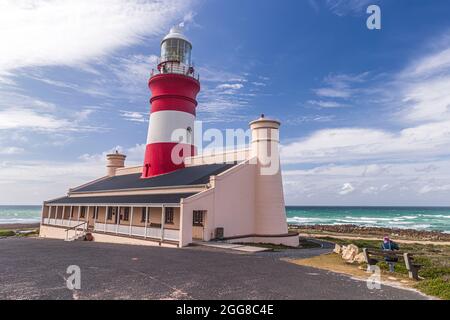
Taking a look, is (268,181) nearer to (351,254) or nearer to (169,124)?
(351,254)

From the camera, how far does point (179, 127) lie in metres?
25.5

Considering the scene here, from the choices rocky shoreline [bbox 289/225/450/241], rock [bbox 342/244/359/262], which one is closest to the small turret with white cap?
rock [bbox 342/244/359/262]

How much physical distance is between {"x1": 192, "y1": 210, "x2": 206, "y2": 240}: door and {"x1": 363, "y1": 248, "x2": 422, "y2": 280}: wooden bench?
9.62m

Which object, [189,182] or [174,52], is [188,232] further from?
[174,52]

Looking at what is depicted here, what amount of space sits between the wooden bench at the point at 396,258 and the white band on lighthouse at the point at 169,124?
18119mm

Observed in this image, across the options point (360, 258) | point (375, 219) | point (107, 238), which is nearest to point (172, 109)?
point (107, 238)

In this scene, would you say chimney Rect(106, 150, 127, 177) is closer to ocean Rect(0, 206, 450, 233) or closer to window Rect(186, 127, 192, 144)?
window Rect(186, 127, 192, 144)

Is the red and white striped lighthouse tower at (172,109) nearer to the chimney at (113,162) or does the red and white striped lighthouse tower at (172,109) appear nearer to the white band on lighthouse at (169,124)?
the white band on lighthouse at (169,124)

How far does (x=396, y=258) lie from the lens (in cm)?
1006

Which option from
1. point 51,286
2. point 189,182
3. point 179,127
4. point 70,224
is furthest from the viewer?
point 70,224

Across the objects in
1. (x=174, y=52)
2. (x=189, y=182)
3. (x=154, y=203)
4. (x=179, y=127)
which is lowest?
(x=154, y=203)
